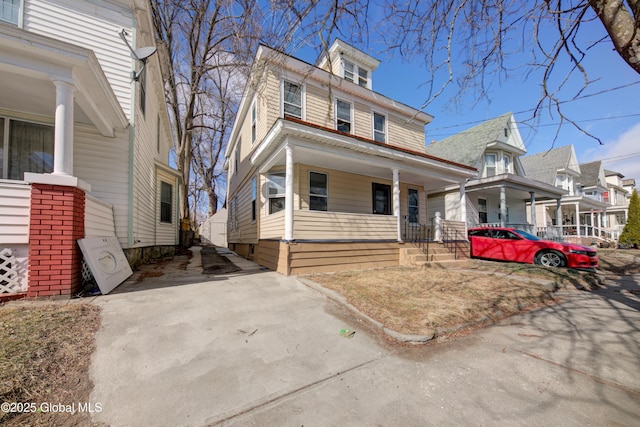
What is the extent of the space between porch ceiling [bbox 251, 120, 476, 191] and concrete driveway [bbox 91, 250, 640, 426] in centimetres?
446

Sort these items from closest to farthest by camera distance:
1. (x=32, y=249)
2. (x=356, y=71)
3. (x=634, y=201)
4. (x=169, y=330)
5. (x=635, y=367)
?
(x=635, y=367) → (x=169, y=330) → (x=32, y=249) → (x=356, y=71) → (x=634, y=201)

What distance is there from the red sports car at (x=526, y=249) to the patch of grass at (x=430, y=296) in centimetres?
405

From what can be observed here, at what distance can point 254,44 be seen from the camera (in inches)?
161

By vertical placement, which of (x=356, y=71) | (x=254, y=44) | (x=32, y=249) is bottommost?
(x=32, y=249)

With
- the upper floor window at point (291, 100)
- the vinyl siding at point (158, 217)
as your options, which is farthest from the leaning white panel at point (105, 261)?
the upper floor window at point (291, 100)

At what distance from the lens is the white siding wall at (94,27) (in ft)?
19.9

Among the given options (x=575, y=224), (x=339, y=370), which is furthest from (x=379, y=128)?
(x=575, y=224)

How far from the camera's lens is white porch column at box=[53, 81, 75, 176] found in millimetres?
3957

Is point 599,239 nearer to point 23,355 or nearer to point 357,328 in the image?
point 357,328

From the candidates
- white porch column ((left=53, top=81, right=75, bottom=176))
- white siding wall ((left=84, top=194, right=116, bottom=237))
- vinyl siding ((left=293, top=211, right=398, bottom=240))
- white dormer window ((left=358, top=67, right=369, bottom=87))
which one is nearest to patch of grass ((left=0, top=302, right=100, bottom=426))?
white siding wall ((left=84, top=194, right=116, bottom=237))

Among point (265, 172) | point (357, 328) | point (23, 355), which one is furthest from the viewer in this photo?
point (265, 172)

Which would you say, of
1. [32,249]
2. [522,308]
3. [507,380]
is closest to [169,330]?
[32,249]

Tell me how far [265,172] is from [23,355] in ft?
23.1

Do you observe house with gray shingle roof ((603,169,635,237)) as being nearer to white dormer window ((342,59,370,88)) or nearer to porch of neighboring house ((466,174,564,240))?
porch of neighboring house ((466,174,564,240))
